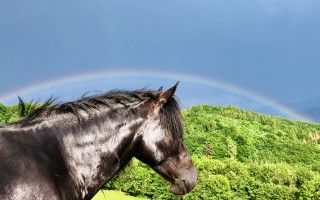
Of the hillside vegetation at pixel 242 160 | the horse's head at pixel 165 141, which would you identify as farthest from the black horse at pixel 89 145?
the hillside vegetation at pixel 242 160

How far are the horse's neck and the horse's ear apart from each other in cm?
32

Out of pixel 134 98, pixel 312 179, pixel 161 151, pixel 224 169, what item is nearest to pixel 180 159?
pixel 161 151

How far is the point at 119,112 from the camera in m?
4.41

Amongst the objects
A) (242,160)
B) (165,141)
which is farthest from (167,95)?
(242,160)

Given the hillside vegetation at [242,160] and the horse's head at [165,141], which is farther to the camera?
the hillside vegetation at [242,160]

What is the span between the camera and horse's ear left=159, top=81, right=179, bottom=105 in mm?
4453

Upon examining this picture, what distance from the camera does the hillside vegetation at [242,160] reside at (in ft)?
66.1

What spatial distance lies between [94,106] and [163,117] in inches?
27.2

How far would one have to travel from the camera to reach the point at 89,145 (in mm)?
4145

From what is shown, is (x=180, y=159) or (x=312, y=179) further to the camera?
(x=312, y=179)

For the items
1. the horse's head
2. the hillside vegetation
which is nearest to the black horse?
the horse's head

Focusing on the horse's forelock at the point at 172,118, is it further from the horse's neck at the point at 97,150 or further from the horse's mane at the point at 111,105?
the horse's neck at the point at 97,150

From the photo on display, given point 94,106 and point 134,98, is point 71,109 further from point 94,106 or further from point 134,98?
point 134,98

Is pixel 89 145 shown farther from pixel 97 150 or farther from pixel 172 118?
Answer: pixel 172 118
